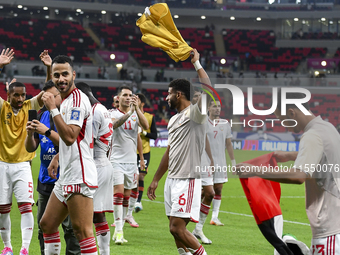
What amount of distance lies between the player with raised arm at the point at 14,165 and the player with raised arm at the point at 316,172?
3.68 meters

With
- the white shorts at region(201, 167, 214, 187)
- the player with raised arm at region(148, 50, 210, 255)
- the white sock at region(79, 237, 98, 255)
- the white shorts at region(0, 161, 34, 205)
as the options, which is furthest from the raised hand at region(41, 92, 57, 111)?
the white shorts at region(201, 167, 214, 187)

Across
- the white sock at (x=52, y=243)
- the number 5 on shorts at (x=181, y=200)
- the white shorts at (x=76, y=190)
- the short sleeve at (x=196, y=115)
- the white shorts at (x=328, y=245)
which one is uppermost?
the short sleeve at (x=196, y=115)

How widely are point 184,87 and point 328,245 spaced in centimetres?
274

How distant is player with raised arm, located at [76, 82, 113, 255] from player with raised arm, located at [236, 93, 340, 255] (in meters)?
2.50

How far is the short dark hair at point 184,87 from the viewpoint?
559cm

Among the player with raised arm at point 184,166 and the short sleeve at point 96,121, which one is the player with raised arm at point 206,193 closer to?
the player with raised arm at point 184,166

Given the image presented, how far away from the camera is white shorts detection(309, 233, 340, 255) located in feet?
11.0

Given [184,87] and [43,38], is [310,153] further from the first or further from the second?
[43,38]

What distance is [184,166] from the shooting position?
17.9 feet

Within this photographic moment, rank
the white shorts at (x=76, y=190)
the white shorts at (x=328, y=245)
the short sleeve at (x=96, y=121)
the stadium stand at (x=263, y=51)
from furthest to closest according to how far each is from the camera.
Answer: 1. the stadium stand at (x=263, y=51)
2. the short sleeve at (x=96, y=121)
3. the white shorts at (x=76, y=190)
4. the white shorts at (x=328, y=245)

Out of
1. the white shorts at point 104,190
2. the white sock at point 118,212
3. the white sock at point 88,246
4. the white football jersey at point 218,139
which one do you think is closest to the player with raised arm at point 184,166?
the white shorts at point 104,190

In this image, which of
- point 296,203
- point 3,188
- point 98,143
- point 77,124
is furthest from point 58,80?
point 296,203

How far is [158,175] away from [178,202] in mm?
614

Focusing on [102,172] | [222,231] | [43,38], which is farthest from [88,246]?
[43,38]
